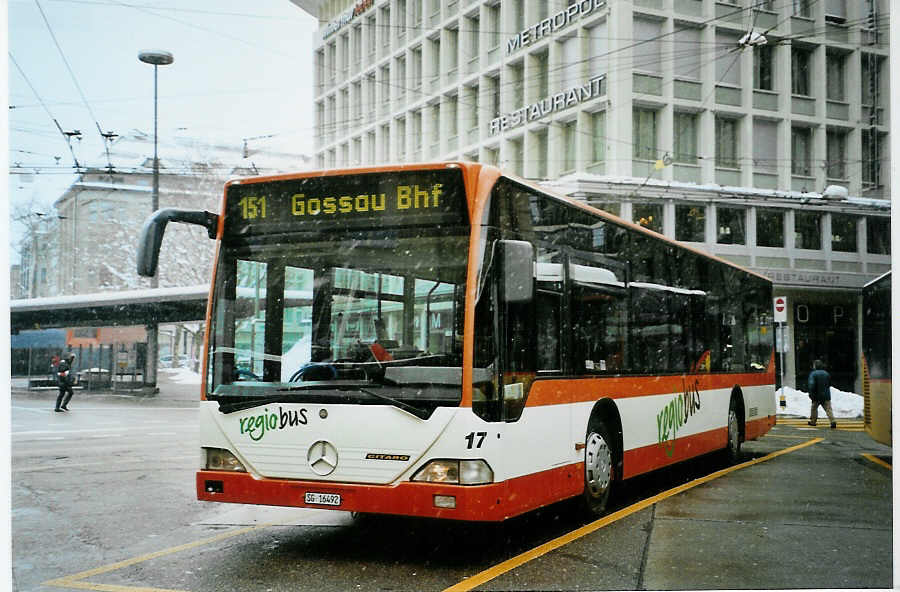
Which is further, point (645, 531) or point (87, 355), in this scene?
A: point (87, 355)

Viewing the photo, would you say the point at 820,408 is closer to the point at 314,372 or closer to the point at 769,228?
the point at 769,228

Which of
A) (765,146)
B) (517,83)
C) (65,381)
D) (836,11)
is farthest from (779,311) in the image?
(65,381)

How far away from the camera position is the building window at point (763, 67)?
37.2 ft

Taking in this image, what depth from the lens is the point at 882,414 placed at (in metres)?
12.2

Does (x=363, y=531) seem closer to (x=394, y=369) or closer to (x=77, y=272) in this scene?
(x=394, y=369)

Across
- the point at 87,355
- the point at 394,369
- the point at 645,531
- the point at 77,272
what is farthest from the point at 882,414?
the point at 87,355

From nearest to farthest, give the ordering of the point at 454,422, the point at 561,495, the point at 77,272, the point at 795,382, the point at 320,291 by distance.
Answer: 1. the point at 454,422
2. the point at 320,291
3. the point at 561,495
4. the point at 77,272
5. the point at 795,382

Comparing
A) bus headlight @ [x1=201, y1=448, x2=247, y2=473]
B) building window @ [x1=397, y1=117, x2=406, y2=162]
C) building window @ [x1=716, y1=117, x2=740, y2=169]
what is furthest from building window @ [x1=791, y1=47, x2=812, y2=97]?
bus headlight @ [x1=201, y1=448, x2=247, y2=473]

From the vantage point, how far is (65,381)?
2317cm

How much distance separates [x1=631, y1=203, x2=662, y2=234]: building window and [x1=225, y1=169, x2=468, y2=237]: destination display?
5.32 metres

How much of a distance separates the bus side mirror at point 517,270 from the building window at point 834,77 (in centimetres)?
567

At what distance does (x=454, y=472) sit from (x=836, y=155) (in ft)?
23.6

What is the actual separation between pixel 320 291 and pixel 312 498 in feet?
4.73

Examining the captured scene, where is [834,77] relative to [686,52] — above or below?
below
